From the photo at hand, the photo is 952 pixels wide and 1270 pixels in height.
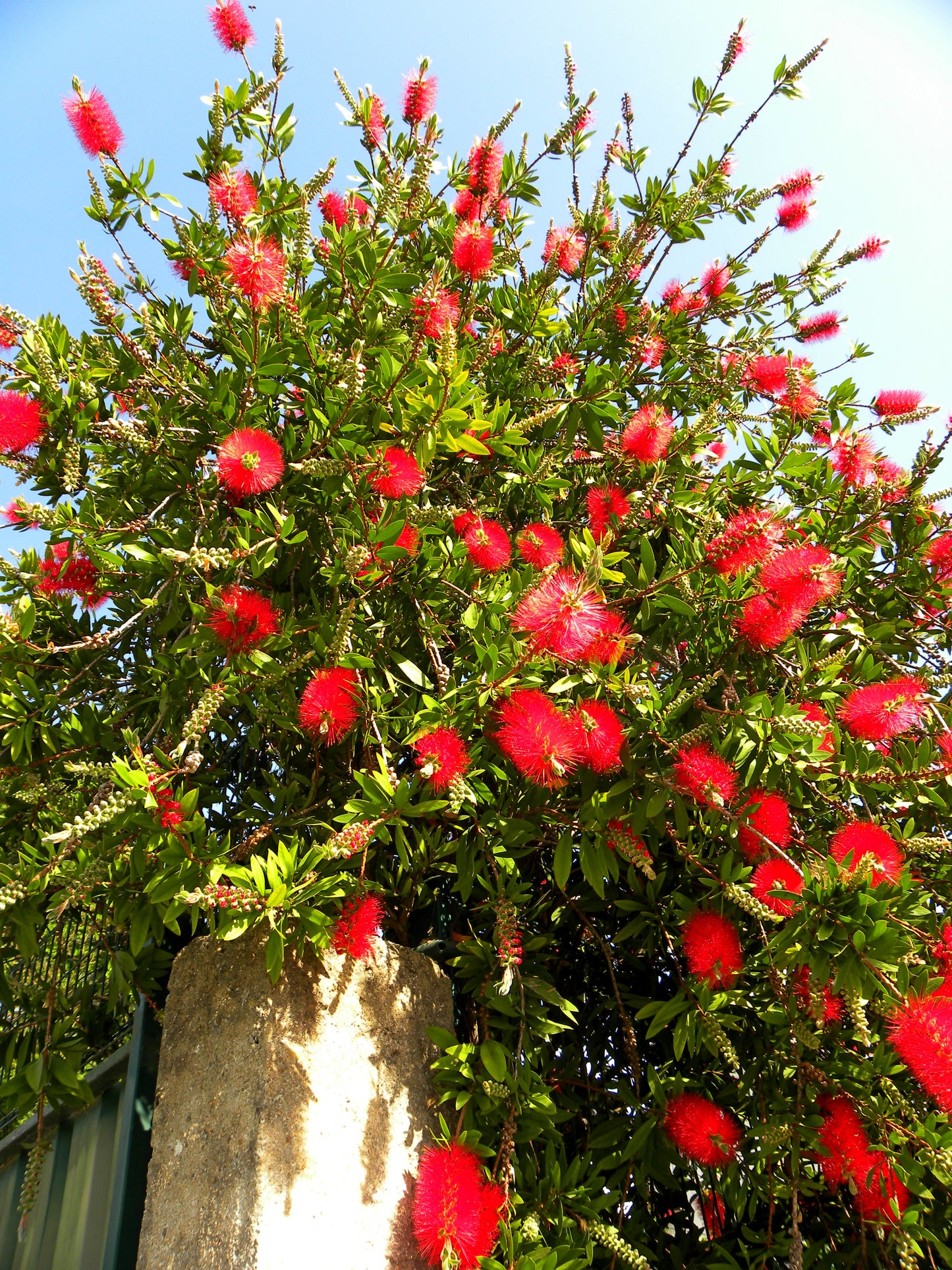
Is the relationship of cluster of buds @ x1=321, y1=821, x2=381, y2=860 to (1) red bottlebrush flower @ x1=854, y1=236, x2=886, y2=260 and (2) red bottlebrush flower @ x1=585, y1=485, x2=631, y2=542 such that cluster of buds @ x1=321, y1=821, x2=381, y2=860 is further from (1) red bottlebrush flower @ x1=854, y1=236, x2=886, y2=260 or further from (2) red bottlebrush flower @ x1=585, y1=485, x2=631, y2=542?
(1) red bottlebrush flower @ x1=854, y1=236, x2=886, y2=260

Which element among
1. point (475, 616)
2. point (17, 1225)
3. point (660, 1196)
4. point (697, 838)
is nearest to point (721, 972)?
point (697, 838)

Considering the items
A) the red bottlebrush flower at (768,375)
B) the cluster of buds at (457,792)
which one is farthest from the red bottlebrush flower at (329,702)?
the red bottlebrush flower at (768,375)

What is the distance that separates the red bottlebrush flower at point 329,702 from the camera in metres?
1.80

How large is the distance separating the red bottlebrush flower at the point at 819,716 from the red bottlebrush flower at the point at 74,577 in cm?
184

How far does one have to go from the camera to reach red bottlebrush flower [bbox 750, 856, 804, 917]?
1.78 m

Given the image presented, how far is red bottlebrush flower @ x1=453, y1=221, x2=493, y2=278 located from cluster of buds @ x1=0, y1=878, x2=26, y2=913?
2.01 meters

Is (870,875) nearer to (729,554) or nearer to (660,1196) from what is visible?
(729,554)

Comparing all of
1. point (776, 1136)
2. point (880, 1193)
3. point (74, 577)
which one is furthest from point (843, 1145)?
point (74, 577)

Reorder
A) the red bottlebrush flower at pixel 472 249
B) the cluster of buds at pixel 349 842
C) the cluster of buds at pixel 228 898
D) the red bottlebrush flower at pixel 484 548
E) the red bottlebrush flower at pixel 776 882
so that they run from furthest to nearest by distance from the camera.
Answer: the red bottlebrush flower at pixel 472 249 < the red bottlebrush flower at pixel 484 548 < the red bottlebrush flower at pixel 776 882 < the cluster of buds at pixel 349 842 < the cluster of buds at pixel 228 898

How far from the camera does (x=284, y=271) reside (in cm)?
222

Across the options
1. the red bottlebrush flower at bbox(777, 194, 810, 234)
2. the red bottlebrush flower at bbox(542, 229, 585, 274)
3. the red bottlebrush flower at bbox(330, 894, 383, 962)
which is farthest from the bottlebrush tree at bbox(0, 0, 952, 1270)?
the red bottlebrush flower at bbox(777, 194, 810, 234)

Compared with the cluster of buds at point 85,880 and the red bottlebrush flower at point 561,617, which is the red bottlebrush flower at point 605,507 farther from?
the cluster of buds at point 85,880

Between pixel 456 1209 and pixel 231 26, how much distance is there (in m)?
3.30

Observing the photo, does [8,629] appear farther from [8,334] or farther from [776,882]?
[776,882]
